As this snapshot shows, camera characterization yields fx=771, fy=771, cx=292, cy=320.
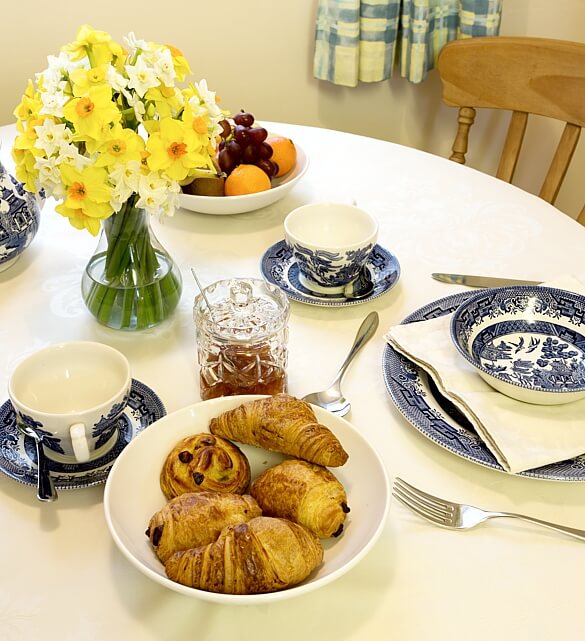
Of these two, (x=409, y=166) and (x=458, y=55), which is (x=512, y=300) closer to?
(x=409, y=166)

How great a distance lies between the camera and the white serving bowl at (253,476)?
62 centimetres

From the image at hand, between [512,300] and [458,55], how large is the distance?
947 mm

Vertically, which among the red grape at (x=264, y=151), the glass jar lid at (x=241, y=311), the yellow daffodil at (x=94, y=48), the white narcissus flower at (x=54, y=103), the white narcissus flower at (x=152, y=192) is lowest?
the red grape at (x=264, y=151)

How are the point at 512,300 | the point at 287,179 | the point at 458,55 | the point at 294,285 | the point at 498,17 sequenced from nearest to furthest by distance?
the point at 512,300 → the point at 294,285 → the point at 287,179 → the point at 458,55 → the point at 498,17

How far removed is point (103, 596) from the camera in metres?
0.68

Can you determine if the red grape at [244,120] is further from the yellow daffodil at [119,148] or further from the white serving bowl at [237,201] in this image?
the yellow daffodil at [119,148]

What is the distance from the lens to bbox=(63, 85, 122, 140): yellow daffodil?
2.66ft

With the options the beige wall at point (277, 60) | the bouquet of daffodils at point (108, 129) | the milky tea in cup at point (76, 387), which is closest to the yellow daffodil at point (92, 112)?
the bouquet of daffodils at point (108, 129)

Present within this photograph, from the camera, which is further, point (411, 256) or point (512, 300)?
point (411, 256)

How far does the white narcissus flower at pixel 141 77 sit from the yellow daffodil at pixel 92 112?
3cm

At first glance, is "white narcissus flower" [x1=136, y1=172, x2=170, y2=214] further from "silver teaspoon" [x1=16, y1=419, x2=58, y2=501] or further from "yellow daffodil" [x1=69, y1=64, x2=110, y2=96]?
"silver teaspoon" [x1=16, y1=419, x2=58, y2=501]

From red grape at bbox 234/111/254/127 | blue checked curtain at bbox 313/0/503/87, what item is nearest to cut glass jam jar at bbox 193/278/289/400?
red grape at bbox 234/111/254/127

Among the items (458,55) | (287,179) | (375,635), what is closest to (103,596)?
(375,635)

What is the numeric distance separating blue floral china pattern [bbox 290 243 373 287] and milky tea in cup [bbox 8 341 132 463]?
0.32 meters
